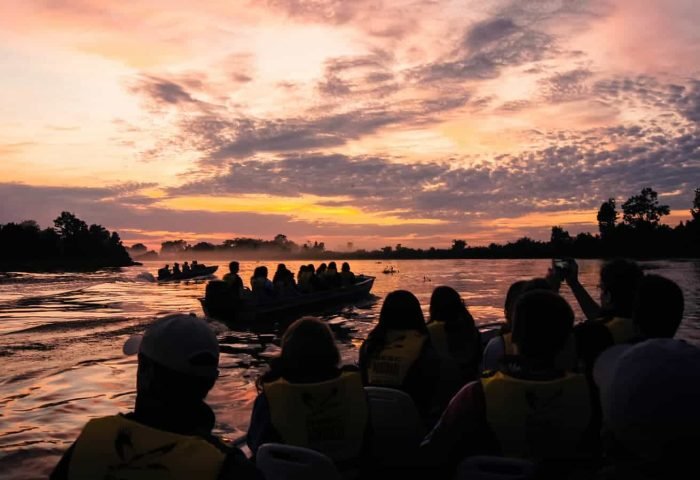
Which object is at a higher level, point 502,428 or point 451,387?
point 502,428

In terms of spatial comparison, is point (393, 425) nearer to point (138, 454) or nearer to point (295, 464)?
point (295, 464)

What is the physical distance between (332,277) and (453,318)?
23477 mm

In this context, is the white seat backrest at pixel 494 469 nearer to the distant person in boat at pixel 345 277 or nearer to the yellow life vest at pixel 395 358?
the yellow life vest at pixel 395 358

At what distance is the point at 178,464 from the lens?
2.43m

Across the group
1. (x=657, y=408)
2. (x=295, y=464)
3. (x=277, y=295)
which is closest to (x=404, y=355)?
(x=295, y=464)

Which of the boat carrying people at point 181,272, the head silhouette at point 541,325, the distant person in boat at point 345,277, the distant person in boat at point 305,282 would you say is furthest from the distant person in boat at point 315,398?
the boat carrying people at point 181,272

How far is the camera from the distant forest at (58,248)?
378 ft

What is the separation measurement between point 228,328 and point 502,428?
67.7 feet

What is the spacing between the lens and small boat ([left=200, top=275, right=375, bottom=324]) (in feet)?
71.6

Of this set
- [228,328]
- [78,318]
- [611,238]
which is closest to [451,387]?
[228,328]

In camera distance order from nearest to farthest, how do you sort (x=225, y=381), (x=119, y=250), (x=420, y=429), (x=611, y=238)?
(x=420, y=429) → (x=225, y=381) → (x=119, y=250) → (x=611, y=238)

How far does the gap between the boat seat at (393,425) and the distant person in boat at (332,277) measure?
25.7 m

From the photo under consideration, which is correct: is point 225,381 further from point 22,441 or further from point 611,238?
point 611,238

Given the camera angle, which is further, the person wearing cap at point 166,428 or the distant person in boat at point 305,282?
the distant person in boat at point 305,282
